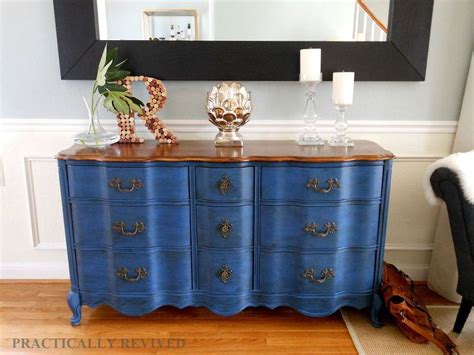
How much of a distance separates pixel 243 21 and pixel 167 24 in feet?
1.24

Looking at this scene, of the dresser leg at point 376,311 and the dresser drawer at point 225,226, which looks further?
the dresser leg at point 376,311

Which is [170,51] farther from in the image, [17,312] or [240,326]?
[17,312]

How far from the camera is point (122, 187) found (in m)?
1.66

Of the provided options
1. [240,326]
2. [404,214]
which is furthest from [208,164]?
[404,214]

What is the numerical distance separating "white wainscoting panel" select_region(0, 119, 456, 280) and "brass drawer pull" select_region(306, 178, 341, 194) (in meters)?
0.50

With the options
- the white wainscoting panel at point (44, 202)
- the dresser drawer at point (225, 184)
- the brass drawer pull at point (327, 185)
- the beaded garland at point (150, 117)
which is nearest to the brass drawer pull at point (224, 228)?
the dresser drawer at point (225, 184)

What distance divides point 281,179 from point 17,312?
1.49 meters

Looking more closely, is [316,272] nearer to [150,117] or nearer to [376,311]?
[376,311]

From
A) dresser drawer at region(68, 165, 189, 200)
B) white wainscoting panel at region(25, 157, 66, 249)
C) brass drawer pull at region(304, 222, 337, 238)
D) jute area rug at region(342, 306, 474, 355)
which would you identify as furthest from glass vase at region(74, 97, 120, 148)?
jute area rug at region(342, 306, 474, 355)

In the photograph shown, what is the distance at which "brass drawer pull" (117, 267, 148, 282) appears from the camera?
5.76 ft

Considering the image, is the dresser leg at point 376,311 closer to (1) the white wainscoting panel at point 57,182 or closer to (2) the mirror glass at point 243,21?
(1) the white wainscoting panel at point 57,182

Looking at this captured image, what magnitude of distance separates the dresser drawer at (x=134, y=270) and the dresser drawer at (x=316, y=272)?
1.20 ft

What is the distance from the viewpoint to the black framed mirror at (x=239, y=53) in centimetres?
192

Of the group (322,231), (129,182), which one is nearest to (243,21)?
(129,182)
